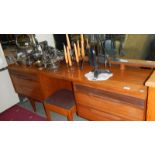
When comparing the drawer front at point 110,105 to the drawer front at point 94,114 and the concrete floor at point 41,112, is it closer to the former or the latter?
the drawer front at point 94,114

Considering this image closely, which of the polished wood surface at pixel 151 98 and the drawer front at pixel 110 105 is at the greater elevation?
the polished wood surface at pixel 151 98

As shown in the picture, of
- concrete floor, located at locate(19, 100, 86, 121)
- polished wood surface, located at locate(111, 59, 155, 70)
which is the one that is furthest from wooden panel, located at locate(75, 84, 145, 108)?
concrete floor, located at locate(19, 100, 86, 121)

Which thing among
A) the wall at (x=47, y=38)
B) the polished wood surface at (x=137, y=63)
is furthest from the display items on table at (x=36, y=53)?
the polished wood surface at (x=137, y=63)

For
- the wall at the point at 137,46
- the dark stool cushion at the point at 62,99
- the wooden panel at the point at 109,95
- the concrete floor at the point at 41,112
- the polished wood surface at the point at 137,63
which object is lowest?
the concrete floor at the point at 41,112

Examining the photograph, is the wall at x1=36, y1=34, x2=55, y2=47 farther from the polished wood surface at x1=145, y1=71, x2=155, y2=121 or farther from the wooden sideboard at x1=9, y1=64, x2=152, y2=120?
the polished wood surface at x1=145, y1=71, x2=155, y2=121

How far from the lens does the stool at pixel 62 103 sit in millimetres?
1551

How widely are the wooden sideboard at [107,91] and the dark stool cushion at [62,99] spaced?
90 millimetres

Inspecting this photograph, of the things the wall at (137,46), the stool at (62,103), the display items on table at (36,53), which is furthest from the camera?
the display items on table at (36,53)

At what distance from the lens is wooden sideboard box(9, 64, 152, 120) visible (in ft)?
3.84

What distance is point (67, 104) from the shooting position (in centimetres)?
158

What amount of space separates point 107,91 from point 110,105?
12 cm

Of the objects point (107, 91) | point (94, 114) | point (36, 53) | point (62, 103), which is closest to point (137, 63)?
point (107, 91)

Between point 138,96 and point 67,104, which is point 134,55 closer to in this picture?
point 138,96
